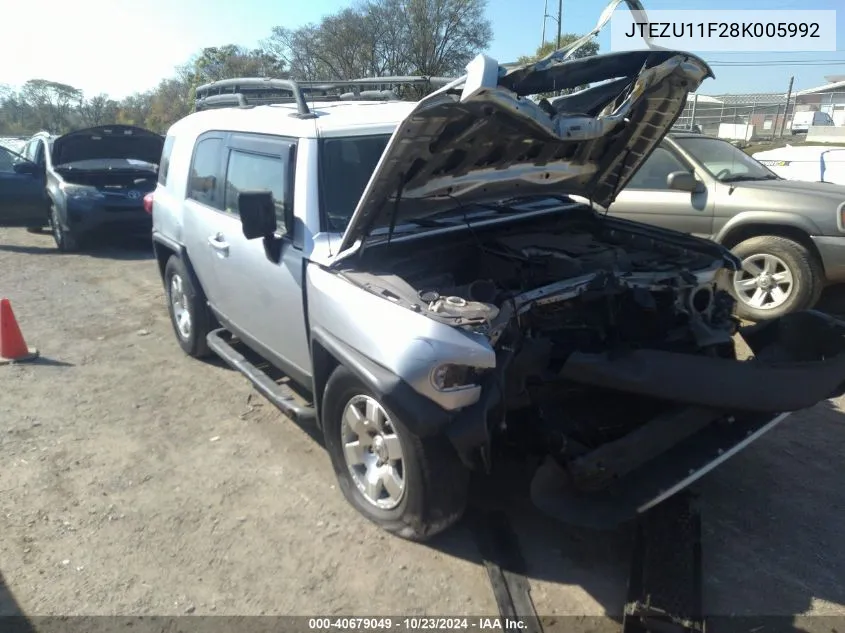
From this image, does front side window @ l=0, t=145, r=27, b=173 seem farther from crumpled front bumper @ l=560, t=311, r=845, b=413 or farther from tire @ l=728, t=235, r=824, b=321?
crumpled front bumper @ l=560, t=311, r=845, b=413

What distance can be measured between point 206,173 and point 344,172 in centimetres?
168

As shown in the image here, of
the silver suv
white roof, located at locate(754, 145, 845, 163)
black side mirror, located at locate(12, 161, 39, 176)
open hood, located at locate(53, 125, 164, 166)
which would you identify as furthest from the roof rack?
white roof, located at locate(754, 145, 845, 163)

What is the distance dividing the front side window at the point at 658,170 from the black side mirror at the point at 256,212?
4631mm

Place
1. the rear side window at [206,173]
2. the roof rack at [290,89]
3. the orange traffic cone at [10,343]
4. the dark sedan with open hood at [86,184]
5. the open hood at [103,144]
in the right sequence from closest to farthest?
1. the roof rack at [290,89]
2. the rear side window at [206,173]
3. the orange traffic cone at [10,343]
4. the dark sedan with open hood at [86,184]
5. the open hood at [103,144]

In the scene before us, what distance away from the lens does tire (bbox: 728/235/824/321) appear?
6.23m

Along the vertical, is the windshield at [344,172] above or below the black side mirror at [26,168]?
above

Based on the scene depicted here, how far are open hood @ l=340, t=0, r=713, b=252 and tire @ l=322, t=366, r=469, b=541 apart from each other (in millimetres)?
789

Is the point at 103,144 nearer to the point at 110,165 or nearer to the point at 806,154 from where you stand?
the point at 110,165

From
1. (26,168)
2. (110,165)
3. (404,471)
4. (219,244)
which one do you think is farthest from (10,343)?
(26,168)

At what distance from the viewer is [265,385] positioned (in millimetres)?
4234

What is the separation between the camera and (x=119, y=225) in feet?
33.7

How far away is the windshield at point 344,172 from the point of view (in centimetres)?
369

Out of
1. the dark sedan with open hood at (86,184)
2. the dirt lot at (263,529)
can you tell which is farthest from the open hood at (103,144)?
the dirt lot at (263,529)

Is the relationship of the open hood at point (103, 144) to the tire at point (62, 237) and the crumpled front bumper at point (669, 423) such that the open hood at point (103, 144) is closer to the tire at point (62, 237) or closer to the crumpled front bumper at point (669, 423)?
the tire at point (62, 237)
